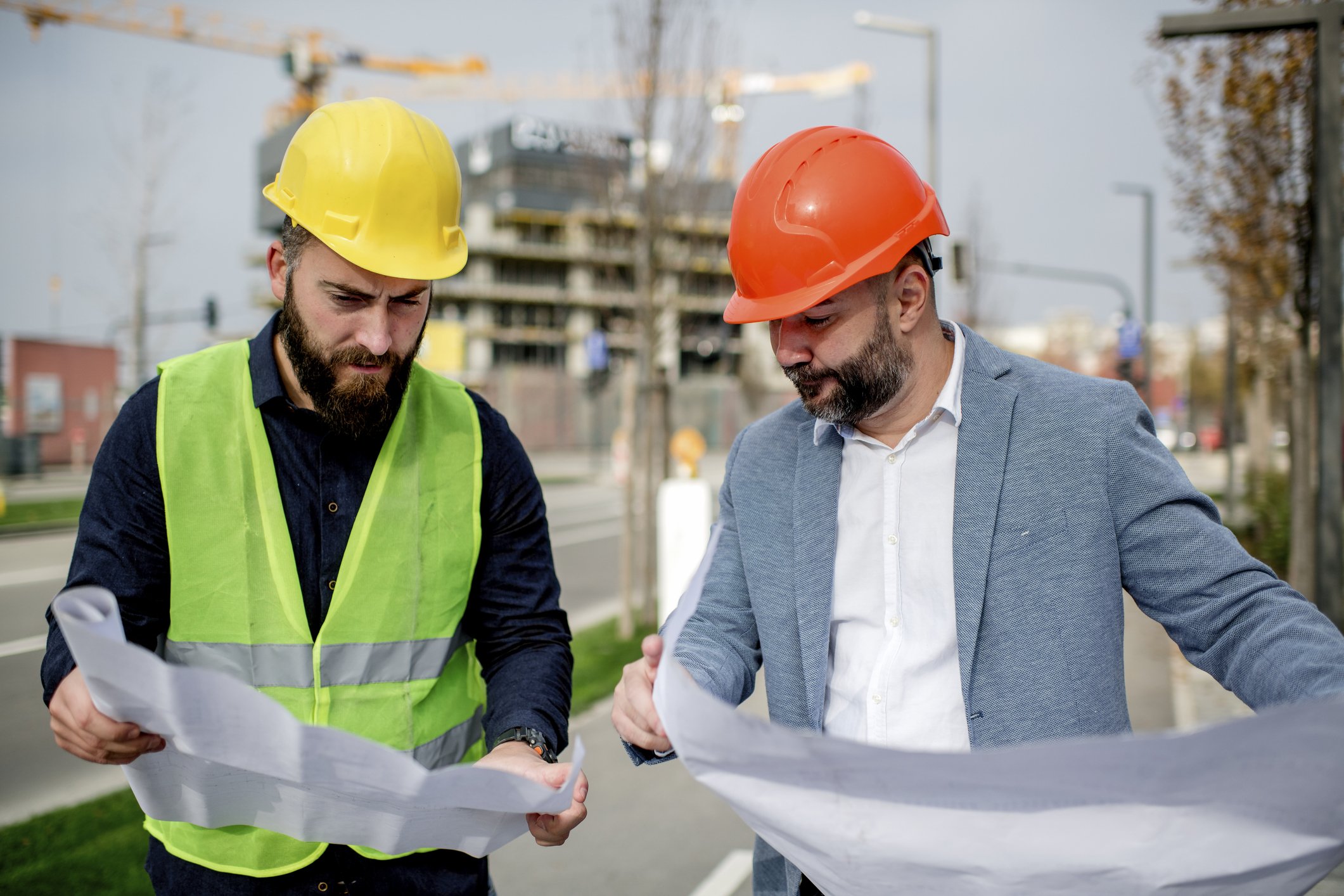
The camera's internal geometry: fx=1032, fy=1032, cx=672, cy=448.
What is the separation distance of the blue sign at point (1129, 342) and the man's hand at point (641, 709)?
69.4ft

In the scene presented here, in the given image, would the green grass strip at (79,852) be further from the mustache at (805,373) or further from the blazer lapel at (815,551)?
the mustache at (805,373)

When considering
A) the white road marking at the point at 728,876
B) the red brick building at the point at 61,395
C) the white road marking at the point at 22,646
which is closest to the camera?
the white road marking at the point at 728,876

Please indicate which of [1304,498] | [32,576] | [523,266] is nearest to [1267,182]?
[1304,498]

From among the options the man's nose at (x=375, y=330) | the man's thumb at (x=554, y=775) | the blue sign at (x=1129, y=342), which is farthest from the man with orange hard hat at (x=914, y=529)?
the blue sign at (x=1129, y=342)

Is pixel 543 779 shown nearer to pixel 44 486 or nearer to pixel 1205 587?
pixel 1205 587

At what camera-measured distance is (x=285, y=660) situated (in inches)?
79.1

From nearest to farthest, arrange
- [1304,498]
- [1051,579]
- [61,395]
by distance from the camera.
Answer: [1051,579]
[1304,498]
[61,395]

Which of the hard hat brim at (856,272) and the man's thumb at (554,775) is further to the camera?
the hard hat brim at (856,272)

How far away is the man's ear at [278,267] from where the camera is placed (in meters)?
2.24

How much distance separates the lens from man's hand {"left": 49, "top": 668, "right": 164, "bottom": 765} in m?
1.67

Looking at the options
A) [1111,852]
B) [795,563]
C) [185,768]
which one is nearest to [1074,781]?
[1111,852]

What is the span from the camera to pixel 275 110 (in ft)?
244

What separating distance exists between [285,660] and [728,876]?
304 cm

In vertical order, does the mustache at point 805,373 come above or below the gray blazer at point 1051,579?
above
